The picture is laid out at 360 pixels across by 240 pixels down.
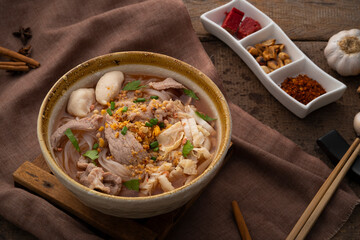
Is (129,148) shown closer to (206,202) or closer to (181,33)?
(206,202)

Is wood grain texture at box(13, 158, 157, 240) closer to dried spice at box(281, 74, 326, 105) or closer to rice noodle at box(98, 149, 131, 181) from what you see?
rice noodle at box(98, 149, 131, 181)

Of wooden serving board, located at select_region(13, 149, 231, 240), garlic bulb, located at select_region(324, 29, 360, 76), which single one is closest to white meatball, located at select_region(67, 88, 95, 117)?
wooden serving board, located at select_region(13, 149, 231, 240)

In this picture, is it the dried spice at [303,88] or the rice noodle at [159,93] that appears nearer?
the rice noodle at [159,93]

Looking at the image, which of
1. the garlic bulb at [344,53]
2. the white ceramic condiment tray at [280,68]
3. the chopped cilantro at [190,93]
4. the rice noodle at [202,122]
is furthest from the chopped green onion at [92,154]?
the garlic bulb at [344,53]

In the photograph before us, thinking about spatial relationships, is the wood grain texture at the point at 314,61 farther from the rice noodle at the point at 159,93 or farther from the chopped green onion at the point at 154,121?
the chopped green onion at the point at 154,121

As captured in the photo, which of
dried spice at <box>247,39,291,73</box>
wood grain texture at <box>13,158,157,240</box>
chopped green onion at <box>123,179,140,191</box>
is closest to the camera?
chopped green onion at <box>123,179,140,191</box>

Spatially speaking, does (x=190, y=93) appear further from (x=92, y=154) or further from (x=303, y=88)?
(x=303, y=88)
